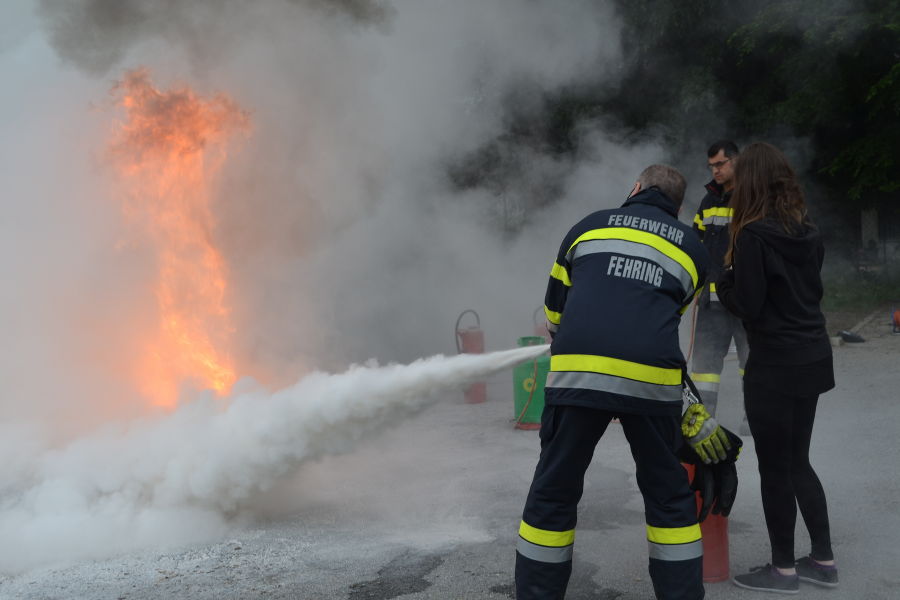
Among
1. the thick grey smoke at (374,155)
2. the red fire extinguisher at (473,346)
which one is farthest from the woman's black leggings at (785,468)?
the red fire extinguisher at (473,346)

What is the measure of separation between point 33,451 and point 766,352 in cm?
420

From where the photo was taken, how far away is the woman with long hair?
3.22 metres

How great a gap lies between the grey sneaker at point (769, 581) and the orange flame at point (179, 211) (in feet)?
11.1

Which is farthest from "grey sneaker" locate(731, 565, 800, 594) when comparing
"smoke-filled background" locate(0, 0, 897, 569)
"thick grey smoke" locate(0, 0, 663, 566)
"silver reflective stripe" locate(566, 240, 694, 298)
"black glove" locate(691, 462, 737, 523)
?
"smoke-filled background" locate(0, 0, 897, 569)

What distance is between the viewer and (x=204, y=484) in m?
4.12

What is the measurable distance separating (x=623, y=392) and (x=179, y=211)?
365 cm

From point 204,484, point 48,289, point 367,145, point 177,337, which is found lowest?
point 204,484

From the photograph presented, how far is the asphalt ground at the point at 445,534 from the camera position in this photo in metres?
3.45

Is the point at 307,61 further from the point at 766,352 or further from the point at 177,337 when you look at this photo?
the point at 766,352

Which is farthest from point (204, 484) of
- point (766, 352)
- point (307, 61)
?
point (307, 61)

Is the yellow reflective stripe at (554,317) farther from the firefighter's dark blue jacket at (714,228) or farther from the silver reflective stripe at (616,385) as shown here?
the firefighter's dark blue jacket at (714,228)

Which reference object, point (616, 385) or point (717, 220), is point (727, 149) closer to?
point (717, 220)

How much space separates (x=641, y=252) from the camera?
2939mm

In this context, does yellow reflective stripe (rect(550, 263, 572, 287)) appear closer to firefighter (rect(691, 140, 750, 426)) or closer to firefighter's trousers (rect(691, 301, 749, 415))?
firefighter (rect(691, 140, 750, 426))
